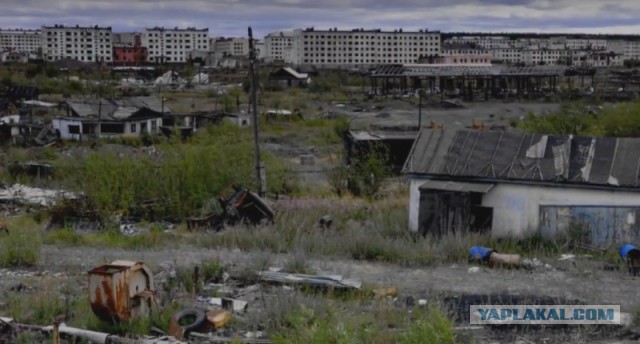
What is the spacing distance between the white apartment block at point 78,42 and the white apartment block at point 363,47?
33198 mm

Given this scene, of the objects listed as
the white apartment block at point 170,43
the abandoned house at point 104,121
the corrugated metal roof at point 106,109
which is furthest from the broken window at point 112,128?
the white apartment block at point 170,43

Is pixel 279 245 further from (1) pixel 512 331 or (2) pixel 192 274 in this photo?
(1) pixel 512 331

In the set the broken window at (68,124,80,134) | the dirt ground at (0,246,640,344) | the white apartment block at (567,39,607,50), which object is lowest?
the dirt ground at (0,246,640,344)

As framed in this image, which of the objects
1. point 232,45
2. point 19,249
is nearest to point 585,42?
point 232,45

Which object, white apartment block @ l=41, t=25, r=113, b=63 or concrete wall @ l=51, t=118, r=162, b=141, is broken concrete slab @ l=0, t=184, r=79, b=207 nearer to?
concrete wall @ l=51, t=118, r=162, b=141

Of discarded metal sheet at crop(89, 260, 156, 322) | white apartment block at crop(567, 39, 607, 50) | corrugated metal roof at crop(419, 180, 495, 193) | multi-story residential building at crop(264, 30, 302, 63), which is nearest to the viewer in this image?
discarded metal sheet at crop(89, 260, 156, 322)

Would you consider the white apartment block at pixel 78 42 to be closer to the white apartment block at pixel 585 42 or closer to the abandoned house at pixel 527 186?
the white apartment block at pixel 585 42

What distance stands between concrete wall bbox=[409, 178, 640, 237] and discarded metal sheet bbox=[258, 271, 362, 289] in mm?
4501

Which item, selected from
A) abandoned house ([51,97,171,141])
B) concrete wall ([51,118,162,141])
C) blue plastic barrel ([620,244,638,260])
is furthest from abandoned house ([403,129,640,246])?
abandoned house ([51,97,171,141])

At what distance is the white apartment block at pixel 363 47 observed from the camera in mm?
138625

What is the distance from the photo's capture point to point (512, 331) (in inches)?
356

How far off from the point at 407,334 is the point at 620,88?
62.2 metres

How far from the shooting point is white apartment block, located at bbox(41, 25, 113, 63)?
13488 cm

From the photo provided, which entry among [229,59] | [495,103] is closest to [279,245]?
[495,103]
